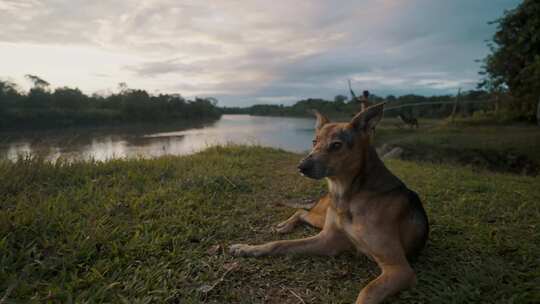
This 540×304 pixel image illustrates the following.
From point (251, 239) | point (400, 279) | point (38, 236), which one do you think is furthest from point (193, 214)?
point (400, 279)

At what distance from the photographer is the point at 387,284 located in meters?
1.79

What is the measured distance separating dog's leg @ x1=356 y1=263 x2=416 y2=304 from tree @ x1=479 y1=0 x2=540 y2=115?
14434mm

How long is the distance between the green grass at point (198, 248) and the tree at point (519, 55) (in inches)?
499

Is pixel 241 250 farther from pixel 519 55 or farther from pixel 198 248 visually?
pixel 519 55

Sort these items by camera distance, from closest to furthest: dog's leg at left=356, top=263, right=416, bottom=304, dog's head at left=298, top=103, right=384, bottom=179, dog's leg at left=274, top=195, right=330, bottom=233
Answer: dog's leg at left=356, top=263, right=416, bottom=304 < dog's head at left=298, top=103, right=384, bottom=179 < dog's leg at left=274, top=195, right=330, bottom=233

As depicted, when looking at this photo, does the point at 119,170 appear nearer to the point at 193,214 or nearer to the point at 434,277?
the point at 193,214

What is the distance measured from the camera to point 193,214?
3.22 metres

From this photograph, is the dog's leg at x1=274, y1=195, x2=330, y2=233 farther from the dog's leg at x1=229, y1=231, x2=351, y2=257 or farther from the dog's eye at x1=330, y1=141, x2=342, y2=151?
the dog's eye at x1=330, y1=141, x2=342, y2=151

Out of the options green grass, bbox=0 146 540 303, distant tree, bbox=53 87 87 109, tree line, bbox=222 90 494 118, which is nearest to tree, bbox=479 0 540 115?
tree line, bbox=222 90 494 118

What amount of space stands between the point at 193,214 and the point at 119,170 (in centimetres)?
258

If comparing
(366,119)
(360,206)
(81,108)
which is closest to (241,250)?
(360,206)

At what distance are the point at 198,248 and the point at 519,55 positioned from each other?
1732cm

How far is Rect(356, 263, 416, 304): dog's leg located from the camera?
1.74 m

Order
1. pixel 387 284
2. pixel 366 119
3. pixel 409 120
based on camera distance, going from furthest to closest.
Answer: pixel 409 120
pixel 366 119
pixel 387 284
